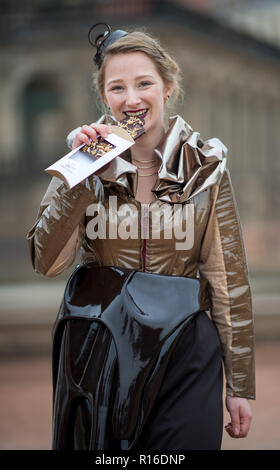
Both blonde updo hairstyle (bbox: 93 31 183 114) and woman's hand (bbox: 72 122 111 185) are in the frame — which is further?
blonde updo hairstyle (bbox: 93 31 183 114)

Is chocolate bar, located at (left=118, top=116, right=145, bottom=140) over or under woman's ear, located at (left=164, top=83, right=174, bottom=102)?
under

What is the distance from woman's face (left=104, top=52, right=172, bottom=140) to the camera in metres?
2.47

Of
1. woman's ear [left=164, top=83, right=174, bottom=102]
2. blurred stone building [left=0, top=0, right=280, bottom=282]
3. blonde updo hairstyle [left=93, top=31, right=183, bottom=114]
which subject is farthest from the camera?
blurred stone building [left=0, top=0, right=280, bottom=282]

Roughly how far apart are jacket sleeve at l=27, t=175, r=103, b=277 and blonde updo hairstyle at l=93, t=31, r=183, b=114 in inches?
17.0

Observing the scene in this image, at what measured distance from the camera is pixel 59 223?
92.6 inches

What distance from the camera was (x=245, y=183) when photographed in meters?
21.1

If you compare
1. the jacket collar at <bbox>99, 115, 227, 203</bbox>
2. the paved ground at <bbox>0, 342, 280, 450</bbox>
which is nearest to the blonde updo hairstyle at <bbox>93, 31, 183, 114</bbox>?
the jacket collar at <bbox>99, 115, 227, 203</bbox>

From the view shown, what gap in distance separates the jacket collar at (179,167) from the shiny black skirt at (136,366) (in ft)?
0.93

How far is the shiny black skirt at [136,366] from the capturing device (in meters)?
2.28

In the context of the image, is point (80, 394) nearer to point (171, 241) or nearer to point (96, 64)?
point (171, 241)

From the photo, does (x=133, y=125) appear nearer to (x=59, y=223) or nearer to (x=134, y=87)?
(x=134, y=87)

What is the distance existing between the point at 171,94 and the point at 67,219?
0.67 m

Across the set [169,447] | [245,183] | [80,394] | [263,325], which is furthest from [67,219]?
[245,183]

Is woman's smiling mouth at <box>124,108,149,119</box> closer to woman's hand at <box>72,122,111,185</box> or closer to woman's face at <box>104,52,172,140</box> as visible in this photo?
woman's face at <box>104,52,172,140</box>
